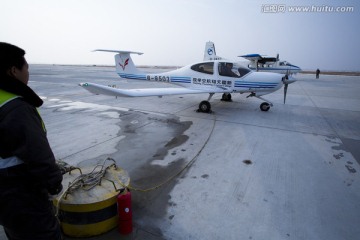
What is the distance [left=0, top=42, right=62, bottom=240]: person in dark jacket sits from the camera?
162cm

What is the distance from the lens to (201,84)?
979cm

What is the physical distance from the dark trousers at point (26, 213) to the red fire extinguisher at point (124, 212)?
0.85 m

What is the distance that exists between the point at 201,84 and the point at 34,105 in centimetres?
843

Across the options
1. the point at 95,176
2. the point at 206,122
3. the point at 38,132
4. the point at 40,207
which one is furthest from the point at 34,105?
the point at 206,122

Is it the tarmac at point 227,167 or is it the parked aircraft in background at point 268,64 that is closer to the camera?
the tarmac at point 227,167

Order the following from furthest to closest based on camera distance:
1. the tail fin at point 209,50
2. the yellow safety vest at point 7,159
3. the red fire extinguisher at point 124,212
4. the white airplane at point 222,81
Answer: the tail fin at point 209,50
the white airplane at point 222,81
the red fire extinguisher at point 124,212
the yellow safety vest at point 7,159

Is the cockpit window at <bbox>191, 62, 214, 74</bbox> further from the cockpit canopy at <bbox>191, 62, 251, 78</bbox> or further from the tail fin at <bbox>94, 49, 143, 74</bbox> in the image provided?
the tail fin at <bbox>94, 49, 143, 74</bbox>

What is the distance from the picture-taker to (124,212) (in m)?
2.71

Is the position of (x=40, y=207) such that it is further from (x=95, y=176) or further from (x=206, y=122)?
(x=206, y=122)

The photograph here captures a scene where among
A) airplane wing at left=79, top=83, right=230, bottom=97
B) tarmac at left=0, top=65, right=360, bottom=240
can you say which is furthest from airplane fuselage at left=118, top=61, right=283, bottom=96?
tarmac at left=0, top=65, right=360, bottom=240

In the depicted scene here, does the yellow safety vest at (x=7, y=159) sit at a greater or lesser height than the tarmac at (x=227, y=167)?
greater

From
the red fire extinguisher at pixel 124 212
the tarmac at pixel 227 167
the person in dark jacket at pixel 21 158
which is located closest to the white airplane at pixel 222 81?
the tarmac at pixel 227 167

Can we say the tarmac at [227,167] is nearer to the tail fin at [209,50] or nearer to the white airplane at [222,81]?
the white airplane at [222,81]

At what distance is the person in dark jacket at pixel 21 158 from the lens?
162 centimetres
